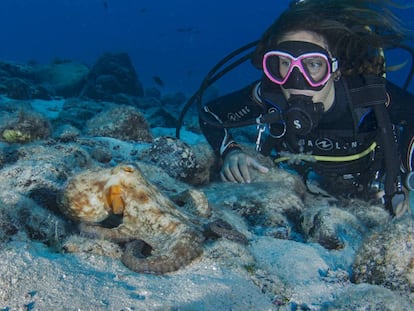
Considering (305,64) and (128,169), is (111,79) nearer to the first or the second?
(305,64)

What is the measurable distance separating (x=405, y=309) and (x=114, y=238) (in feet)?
6.25

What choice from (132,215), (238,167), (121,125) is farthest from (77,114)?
(132,215)

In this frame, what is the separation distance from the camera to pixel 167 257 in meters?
2.31

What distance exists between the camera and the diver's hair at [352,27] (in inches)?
172

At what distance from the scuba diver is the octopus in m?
2.36

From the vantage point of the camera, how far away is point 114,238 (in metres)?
2.57

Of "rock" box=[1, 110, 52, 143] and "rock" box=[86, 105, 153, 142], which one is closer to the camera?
"rock" box=[1, 110, 52, 143]

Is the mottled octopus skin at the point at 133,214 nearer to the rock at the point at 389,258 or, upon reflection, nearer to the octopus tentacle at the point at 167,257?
the octopus tentacle at the point at 167,257

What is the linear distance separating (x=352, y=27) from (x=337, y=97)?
2.87 feet

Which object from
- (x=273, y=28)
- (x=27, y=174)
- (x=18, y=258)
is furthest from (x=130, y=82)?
(x=18, y=258)

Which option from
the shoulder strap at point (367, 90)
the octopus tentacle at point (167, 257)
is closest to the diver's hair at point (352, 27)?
the shoulder strap at point (367, 90)

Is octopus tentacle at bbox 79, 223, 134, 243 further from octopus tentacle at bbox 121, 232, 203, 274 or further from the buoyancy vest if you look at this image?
the buoyancy vest

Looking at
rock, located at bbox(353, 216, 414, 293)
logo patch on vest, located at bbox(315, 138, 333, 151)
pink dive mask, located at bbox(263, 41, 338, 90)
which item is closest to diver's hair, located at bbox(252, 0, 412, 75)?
pink dive mask, located at bbox(263, 41, 338, 90)

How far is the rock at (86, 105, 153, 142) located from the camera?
5.86 m
